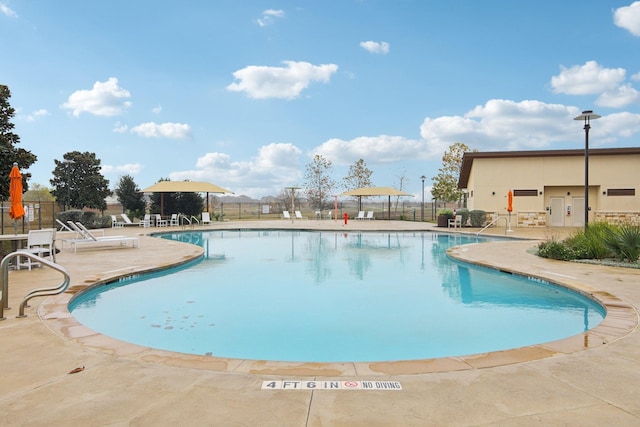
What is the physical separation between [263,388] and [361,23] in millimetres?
15009

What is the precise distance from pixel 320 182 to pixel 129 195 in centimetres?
1841

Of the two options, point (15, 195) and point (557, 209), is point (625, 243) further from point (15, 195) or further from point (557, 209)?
point (557, 209)

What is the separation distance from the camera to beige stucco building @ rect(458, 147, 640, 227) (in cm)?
1962

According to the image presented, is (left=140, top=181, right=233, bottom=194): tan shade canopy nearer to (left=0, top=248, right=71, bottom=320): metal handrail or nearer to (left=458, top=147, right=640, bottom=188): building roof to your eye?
(left=458, top=147, right=640, bottom=188): building roof

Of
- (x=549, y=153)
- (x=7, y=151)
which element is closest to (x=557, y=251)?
A: (x=549, y=153)

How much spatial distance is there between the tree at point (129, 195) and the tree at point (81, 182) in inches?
35.5

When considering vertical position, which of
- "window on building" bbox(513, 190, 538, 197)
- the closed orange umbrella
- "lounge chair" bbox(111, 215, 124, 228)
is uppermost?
"window on building" bbox(513, 190, 538, 197)

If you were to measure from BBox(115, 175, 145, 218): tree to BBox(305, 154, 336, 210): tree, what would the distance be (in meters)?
17.5

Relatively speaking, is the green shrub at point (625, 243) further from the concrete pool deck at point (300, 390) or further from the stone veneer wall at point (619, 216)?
the stone veneer wall at point (619, 216)

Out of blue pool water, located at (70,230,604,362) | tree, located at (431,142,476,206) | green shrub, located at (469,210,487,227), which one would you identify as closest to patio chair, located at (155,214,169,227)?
blue pool water, located at (70,230,604,362)

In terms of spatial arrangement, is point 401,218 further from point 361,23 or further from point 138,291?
point 138,291

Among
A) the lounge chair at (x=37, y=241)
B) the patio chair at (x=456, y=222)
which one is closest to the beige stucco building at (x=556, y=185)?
the patio chair at (x=456, y=222)

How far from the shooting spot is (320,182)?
38375 millimetres

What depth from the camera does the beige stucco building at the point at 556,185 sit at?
1962cm
